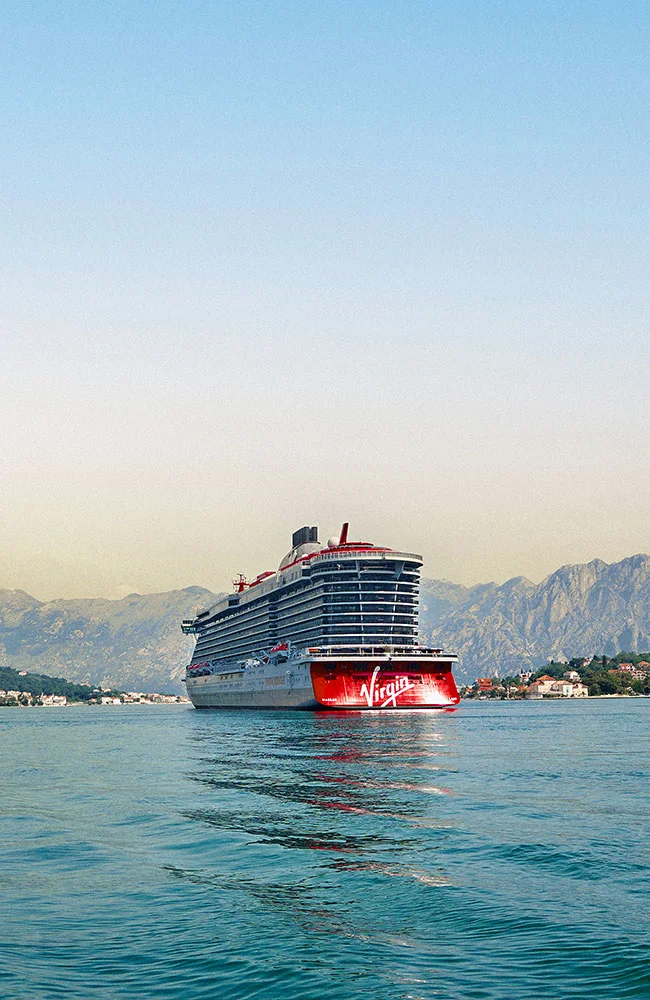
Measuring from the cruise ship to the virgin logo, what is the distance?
0.11 metres

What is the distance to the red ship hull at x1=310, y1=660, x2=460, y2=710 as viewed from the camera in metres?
108

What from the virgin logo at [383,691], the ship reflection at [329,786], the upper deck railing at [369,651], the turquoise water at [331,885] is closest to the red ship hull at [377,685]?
the virgin logo at [383,691]

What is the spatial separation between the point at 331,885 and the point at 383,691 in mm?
88078

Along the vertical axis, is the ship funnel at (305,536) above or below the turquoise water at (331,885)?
above

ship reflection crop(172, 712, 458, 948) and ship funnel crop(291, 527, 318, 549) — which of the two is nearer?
ship reflection crop(172, 712, 458, 948)

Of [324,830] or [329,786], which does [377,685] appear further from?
[324,830]

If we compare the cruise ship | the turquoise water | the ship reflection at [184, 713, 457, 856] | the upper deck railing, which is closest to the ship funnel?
the cruise ship

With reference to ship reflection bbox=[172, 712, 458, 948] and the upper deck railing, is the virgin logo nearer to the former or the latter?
the upper deck railing

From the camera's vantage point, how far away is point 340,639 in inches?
4648

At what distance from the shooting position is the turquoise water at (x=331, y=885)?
15375 millimetres

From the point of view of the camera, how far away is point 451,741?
66438 mm

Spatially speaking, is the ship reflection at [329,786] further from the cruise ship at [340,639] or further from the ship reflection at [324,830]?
the cruise ship at [340,639]

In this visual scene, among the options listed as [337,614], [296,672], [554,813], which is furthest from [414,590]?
[554,813]

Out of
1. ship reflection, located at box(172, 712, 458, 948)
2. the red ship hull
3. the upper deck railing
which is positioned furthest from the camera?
the upper deck railing
